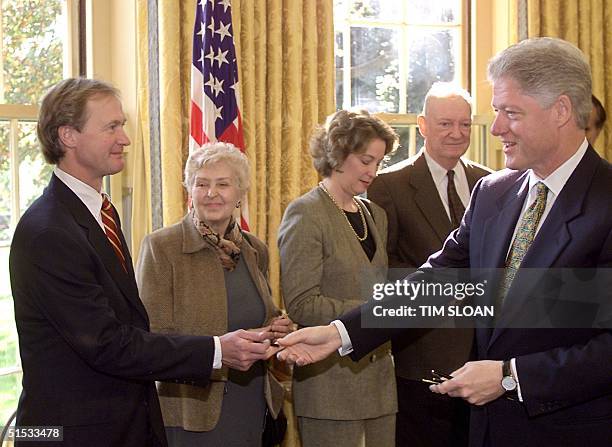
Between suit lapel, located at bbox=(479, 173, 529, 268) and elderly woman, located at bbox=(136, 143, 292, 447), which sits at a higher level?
suit lapel, located at bbox=(479, 173, 529, 268)

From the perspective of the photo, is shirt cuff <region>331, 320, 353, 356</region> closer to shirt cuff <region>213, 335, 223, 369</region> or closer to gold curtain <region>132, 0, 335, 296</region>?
shirt cuff <region>213, 335, 223, 369</region>

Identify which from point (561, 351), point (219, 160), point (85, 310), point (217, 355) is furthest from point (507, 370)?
point (219, 160)

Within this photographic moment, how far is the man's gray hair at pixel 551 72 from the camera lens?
2.17 metres

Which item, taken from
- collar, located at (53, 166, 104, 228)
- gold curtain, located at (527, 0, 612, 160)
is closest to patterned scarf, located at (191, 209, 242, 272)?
collar, located at (53, 166, 104, 228)

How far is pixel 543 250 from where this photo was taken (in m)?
2.14

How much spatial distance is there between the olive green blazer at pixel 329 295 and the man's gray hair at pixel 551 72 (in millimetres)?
1219

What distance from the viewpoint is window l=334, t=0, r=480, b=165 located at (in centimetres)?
499

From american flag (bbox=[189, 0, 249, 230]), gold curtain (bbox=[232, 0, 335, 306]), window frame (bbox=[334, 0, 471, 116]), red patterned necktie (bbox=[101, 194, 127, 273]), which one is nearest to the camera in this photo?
red patterned necktie (bbox=[101, 194, 127, 273])

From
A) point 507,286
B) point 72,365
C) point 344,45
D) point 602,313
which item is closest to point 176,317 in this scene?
point 72,365

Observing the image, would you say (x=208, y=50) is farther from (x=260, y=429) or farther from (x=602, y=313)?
(x=602, y=313)

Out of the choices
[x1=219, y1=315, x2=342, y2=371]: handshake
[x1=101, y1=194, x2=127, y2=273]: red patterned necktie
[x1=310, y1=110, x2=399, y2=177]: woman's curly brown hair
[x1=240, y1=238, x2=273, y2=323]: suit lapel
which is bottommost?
[x1=219, y1=315, x2=342, y2=371]: handshake

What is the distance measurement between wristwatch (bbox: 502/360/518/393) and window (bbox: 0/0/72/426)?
2.65 metres

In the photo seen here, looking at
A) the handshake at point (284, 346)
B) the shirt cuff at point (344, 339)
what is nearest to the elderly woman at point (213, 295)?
the handshake at point (284, 346)

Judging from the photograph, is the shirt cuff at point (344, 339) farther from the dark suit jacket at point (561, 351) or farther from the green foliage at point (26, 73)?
the green foliage at point (26, 73)
